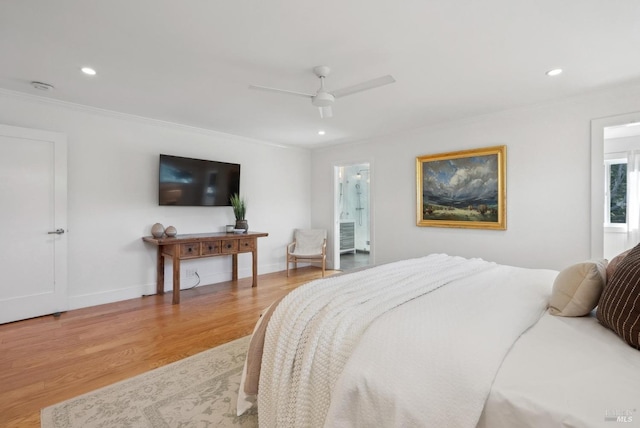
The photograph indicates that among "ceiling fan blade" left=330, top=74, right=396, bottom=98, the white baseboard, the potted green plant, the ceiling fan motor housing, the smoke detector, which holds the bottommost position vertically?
the white baseboard

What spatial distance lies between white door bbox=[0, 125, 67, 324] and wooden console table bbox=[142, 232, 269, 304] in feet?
3.16

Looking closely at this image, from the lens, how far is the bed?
91 centimetres

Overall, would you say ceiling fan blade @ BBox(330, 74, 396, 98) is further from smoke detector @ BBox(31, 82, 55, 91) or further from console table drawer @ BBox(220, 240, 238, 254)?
smoke detector @ BBox(31, 82, 55, 91)

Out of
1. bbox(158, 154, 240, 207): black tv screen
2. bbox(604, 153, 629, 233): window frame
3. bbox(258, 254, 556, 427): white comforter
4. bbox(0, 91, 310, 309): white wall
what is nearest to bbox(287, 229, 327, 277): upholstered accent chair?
bbox(0, 91, 310, 309): white wall

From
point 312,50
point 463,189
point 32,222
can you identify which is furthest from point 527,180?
point 32,222

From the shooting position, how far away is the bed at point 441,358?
91cm

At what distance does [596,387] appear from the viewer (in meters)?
0.90

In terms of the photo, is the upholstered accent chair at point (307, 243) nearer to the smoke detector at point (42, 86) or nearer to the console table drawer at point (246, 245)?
the console table drawer at point (246, 245)

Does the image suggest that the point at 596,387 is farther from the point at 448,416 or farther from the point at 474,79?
the point at 474,79

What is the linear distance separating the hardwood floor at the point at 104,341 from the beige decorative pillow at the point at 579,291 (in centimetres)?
Result: 242

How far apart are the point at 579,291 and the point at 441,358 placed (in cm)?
95

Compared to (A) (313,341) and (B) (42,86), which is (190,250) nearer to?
(B) (42,86)

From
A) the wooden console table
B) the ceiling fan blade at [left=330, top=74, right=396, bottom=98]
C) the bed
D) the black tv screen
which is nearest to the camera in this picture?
the bed

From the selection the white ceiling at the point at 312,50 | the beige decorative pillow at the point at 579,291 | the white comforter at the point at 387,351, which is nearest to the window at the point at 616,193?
the white ceiling at the point at 312,50
